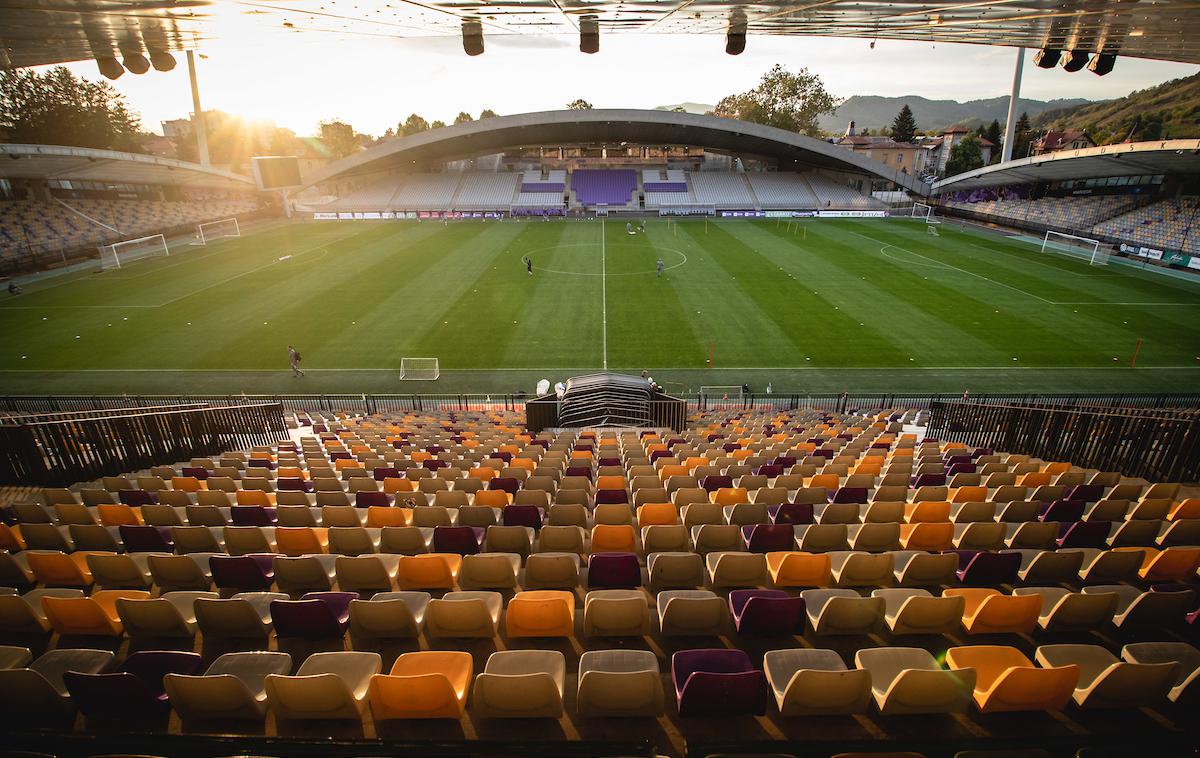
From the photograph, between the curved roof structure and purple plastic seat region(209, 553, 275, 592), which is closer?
purple plastic seat region(209, 553, 275, 592)

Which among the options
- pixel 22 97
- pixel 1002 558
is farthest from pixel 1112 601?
pixel 22 97

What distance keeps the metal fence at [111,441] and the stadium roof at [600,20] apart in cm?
789

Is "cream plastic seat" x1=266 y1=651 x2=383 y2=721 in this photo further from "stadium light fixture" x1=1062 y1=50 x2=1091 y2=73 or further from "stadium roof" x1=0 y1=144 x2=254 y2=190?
"stadium roof" x1=0 y1=144 x2=254 y2=190

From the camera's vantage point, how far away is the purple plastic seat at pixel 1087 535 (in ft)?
22.1

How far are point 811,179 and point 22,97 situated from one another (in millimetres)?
92397

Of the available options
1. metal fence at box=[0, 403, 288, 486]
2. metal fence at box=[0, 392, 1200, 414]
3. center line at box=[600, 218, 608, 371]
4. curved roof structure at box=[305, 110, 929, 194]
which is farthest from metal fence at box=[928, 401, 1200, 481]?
curved roof structure at box=[305, 110, 929, 194]

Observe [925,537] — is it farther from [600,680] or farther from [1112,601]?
[600,680]

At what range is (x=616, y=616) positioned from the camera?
5.08 metres

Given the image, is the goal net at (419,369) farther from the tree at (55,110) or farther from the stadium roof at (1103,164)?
the tree at (55,110)

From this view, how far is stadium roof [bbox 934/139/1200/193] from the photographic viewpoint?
132ft

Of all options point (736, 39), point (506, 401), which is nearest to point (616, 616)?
point (736, 39)

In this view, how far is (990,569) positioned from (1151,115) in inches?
7555

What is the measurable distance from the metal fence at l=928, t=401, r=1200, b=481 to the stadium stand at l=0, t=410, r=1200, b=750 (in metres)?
2.36

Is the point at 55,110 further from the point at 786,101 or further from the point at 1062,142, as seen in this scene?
the point at 1062,142
